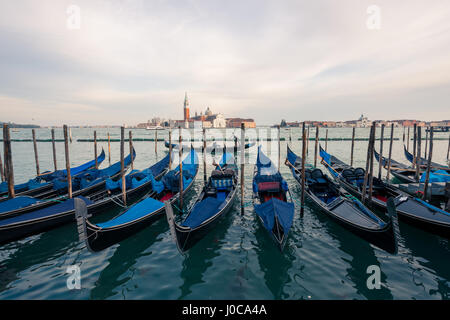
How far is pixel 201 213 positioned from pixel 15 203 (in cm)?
686

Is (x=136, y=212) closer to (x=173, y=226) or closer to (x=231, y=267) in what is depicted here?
(x=173, y=226)

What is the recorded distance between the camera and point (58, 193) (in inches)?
449

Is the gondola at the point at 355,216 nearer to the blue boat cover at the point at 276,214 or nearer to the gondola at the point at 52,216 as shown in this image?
the blue boat cover at the point at 276,214

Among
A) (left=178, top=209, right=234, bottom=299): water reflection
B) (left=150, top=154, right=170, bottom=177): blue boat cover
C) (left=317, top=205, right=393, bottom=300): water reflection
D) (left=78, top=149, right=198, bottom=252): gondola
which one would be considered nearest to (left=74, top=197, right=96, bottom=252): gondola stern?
(left=78, top=149, right=198, bottom=252): gondola

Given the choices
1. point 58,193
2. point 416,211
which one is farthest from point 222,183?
point 58,193

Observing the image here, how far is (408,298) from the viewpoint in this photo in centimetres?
497

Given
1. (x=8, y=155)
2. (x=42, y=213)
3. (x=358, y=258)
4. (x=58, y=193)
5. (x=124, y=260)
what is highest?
(x=8, y=155)

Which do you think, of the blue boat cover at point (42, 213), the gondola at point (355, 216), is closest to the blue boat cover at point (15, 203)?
the blue boat cover at point (42, 213)

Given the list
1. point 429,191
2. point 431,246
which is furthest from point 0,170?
point 429,191

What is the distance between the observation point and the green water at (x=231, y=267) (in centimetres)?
520

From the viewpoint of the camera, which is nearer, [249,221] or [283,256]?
[283,256]

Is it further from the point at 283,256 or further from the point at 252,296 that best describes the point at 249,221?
the point at 252,296
